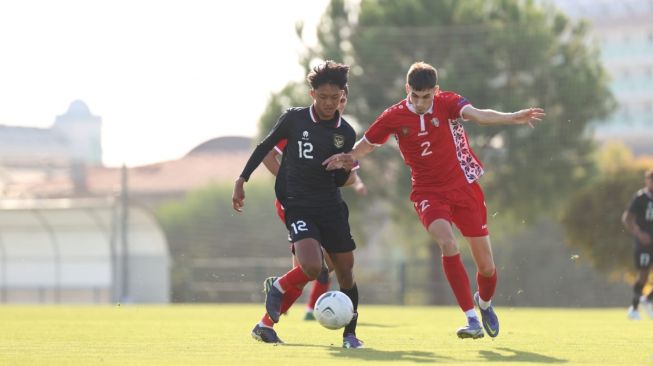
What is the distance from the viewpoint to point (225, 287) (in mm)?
39688

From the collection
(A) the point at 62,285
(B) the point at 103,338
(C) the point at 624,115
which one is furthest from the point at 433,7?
(C) the point at 624,115

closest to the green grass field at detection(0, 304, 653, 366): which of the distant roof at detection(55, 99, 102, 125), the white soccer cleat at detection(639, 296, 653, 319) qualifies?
the white soccer cleat at detection(639, 296, 653, 319)

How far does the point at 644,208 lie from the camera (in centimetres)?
1953

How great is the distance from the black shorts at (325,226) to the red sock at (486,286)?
1452 millimetres

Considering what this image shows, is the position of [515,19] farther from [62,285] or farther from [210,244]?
[62,285]

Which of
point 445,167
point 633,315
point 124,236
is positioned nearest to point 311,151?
point 445,167

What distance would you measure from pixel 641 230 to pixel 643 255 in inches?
13.3

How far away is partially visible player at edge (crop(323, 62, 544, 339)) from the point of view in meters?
10.8

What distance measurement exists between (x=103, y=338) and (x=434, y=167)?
10.2 ft

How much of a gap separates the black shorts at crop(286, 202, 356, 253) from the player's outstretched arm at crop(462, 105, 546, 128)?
1.27 metres

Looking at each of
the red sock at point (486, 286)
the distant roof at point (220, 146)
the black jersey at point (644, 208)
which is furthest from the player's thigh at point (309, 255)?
the distant roof at point (220, 146)

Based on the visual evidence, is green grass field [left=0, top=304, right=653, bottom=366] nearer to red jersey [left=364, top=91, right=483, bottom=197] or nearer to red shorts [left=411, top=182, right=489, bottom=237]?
red shorts [left=411, top=182, right=489, bottom=237]

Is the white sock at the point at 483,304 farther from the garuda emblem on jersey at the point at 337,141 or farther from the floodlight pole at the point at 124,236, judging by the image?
the floodlight pole at the point at 124,236

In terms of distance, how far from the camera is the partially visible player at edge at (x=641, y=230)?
19.3m
